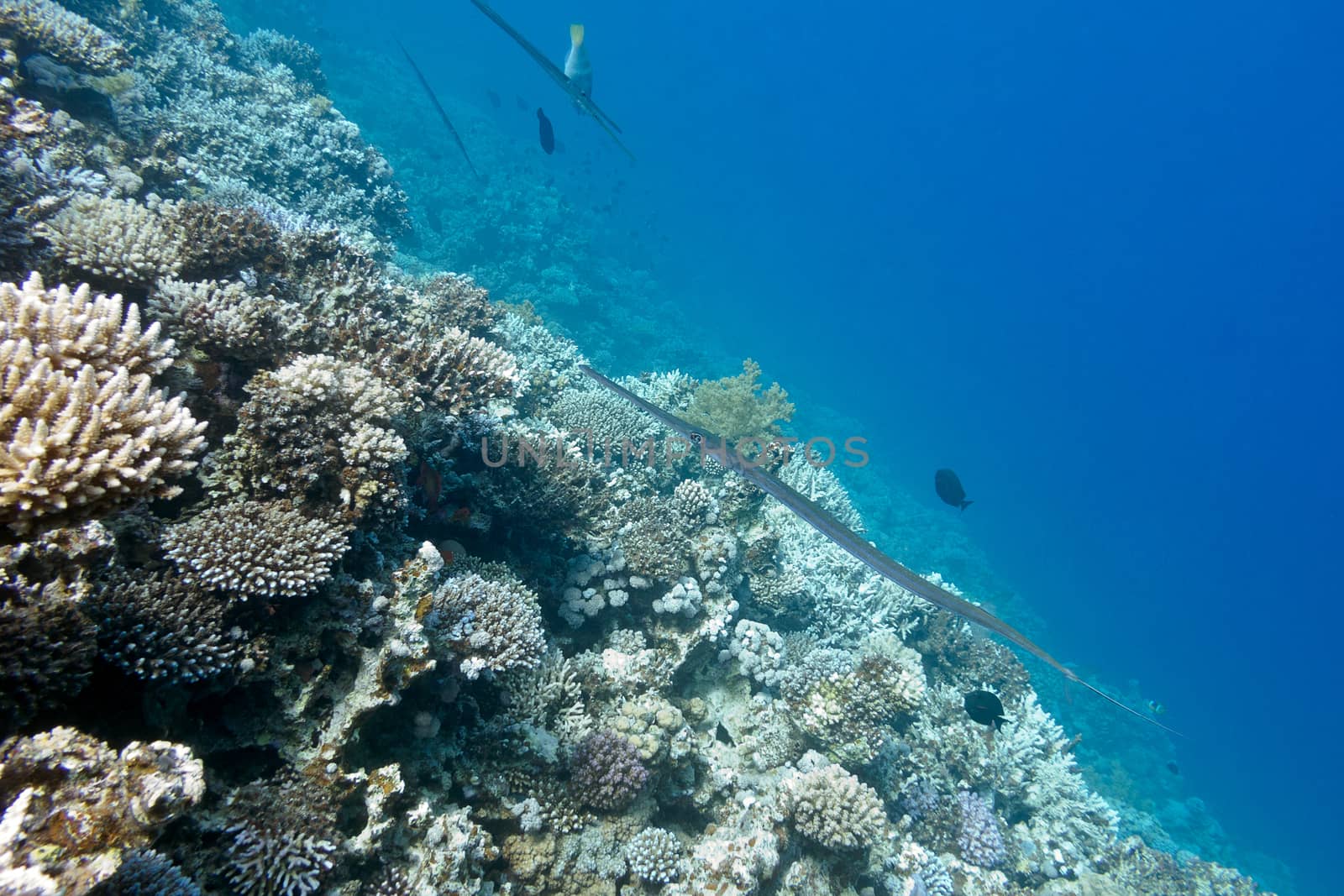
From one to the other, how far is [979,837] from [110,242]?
10985 mm

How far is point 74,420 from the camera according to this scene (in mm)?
2012

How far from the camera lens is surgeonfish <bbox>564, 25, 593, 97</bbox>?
10.4 meters

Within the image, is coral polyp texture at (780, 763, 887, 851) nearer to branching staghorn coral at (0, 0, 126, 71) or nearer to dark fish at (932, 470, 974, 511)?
dark fish at (932, 470, 974, 511)

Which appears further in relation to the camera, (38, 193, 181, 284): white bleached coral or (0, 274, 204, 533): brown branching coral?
(38, 193, 181, 284): white bleached coral

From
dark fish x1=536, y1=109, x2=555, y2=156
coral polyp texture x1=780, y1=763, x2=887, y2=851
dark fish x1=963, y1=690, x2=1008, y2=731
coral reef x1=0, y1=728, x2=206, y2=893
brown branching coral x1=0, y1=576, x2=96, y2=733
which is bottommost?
coral reef x1=0, y1=728, x2=206, y2=893

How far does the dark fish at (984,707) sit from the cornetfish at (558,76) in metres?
8.67

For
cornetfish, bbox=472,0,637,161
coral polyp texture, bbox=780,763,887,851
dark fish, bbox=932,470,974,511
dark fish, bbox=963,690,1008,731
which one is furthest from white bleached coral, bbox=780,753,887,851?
cornetfish, bbox=472,0,637,161

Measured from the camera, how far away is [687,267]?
68125mm

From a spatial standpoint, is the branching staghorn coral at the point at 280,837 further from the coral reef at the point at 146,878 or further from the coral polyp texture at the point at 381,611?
the coral reef at the point at 146,878

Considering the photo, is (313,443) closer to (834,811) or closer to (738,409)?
(834,811)

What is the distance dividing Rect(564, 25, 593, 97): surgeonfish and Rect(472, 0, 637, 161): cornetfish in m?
0.84

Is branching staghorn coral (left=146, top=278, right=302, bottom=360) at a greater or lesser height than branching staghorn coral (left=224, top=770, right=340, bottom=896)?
greater

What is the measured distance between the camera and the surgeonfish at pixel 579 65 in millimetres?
10375

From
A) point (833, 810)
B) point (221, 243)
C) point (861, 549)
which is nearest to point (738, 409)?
point (861, 549)
